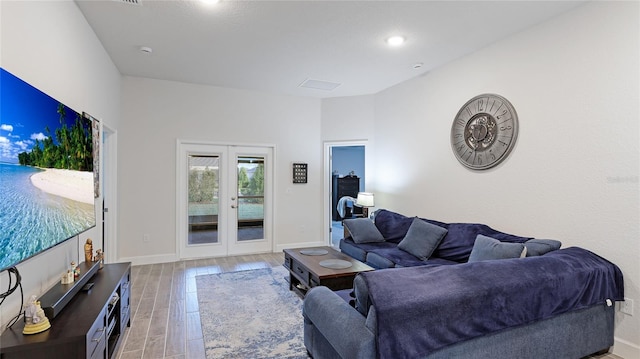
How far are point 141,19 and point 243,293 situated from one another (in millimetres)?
3044

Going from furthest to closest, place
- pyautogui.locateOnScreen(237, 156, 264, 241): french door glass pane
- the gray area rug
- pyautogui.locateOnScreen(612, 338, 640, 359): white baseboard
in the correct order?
pyautogui.locateOnScreen(237, 156, 264, 241): french door glass pane
the gray area rug
pyautogui.locateOnScreen(612, 338, 640, 359): white baseboard

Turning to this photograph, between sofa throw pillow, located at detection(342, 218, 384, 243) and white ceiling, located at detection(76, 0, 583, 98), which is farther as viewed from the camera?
sofa throw pillow, located at detection(342, 218, 384, 243)

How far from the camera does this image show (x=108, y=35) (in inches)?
136

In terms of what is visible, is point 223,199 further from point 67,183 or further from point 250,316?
point 67,183

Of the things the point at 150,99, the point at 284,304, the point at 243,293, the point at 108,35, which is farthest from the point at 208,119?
the point at 284,304

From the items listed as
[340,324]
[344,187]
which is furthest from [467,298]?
[344,187]

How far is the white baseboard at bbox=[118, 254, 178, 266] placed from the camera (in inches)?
195

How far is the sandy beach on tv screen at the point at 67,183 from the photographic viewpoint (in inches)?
74.9

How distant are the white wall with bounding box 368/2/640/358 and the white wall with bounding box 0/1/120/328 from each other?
4.00 meters

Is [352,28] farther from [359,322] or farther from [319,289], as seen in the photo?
[359,322]

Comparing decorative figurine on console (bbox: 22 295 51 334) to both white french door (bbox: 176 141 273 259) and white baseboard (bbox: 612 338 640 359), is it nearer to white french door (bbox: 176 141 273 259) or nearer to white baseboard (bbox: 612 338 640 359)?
white french door (bbox: 176 141 273 259)

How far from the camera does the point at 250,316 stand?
3150mm

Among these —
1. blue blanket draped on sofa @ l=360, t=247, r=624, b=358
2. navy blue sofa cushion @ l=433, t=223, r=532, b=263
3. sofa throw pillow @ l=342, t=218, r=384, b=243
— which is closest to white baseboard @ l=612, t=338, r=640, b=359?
blue blanket draped on sofa @ l=360, t=247, r=624, b=358

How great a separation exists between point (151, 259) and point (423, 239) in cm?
408
